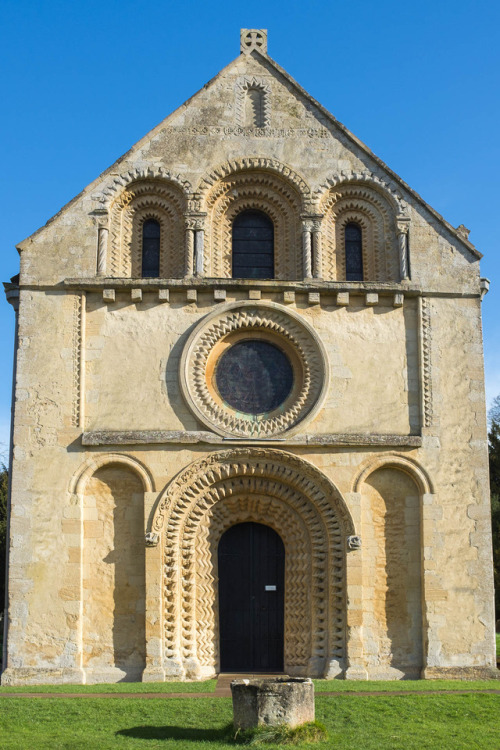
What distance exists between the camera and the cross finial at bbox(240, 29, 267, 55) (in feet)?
67.5

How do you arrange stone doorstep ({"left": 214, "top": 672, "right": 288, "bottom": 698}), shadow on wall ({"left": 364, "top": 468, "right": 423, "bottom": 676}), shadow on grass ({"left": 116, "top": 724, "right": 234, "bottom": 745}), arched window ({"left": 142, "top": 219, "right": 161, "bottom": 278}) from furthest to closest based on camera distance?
arched window ({"left": 142, "top": 219, "right": 161, "bottom": 278}) → shadow on wall ({"left": 364, "top": 468, "right": 423, "bottom": 676}) → stone doorstep ({"left": 214, "top": 672, "right": 288, "bottom": 698}) → shadow on grass ({"left": 116, "top": 724, "right": 234, "bottom": 745})

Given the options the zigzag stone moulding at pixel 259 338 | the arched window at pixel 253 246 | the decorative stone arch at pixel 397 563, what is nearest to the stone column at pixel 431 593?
the decorative stone arch at pixel 397 563

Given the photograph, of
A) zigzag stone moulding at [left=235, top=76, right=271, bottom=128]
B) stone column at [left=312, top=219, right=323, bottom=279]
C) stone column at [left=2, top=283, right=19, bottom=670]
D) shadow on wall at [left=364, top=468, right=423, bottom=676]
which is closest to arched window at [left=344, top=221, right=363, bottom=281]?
stone column at [left=312, top=219, right=323, bottom=279]

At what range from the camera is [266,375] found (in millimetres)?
19156

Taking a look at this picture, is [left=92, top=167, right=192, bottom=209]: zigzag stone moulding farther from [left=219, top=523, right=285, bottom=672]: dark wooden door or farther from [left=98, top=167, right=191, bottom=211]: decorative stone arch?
[left=219, top=523, right=285, bottom=672]: dark wooden door

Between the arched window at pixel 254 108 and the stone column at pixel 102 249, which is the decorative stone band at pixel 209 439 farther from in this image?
the arched window at pixel 254 108

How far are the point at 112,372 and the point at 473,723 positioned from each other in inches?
363

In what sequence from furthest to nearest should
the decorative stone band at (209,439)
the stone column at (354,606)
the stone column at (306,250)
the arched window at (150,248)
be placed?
the arched window at (150,248) → the stone column at (306,250) → the decorative stone band at (209,439) → the stone column at (354,606)

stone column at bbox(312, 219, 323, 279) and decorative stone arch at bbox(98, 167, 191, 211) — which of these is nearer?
stone column at bbox(312, 219, 323, 279)

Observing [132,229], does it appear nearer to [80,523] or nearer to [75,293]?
[75,293]

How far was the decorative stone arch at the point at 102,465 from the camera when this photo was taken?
18.0 m

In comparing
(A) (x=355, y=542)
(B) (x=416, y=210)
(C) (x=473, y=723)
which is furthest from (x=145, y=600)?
(B) (x=416, y=210)

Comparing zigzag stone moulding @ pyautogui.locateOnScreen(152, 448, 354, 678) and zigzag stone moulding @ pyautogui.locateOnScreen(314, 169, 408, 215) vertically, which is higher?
zigzag stone moulding @ pyautogui.locateOnScreen(314, 169, 408, 215)

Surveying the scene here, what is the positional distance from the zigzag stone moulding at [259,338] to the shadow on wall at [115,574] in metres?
1.99
